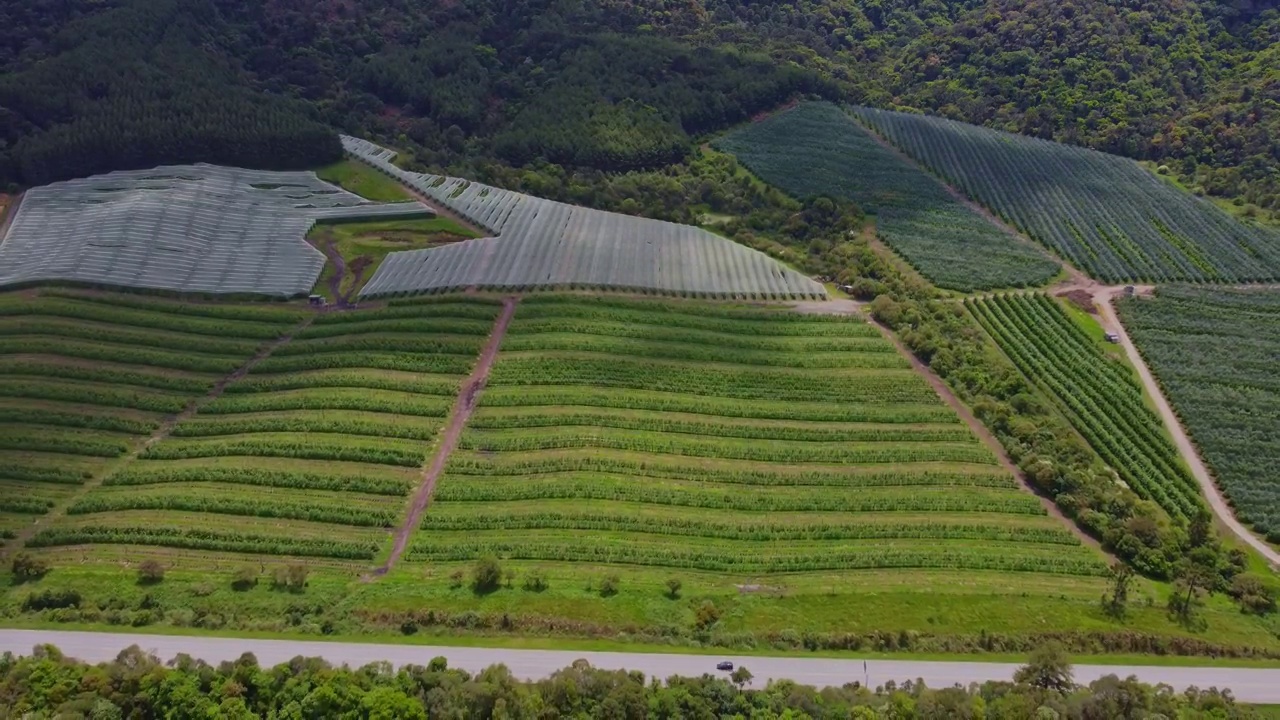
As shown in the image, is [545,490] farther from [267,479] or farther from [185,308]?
[185,308]

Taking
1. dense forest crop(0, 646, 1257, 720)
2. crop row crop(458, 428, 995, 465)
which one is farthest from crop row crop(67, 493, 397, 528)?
dense forest crop(0, 646, 1257, 720)

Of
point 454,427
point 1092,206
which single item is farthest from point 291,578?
point 1092,206

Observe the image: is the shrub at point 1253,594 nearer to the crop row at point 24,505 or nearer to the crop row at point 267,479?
the crop row at point 267,479

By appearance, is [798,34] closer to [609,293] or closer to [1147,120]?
[1147,120]

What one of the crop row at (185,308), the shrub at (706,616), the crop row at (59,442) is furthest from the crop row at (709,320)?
the shrub at (706,616)

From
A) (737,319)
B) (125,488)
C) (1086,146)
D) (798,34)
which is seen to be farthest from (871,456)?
(798,34)

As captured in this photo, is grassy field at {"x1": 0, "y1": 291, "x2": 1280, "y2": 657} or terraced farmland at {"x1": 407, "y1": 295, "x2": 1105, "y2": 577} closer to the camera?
grassy field at {"x1": 0, "y1": 291, "x2": 1280, "y2": 657}

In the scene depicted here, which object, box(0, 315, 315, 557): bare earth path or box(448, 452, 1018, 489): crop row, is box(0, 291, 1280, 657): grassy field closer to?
box(448, 452, 1018, 489): crop row
